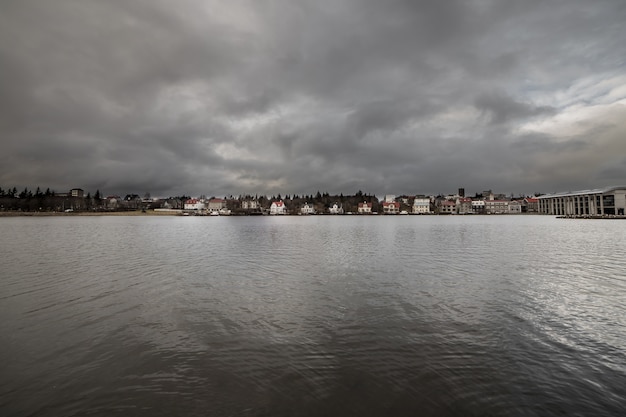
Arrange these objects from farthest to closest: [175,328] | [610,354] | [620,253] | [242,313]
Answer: [620,253] < [242,313] < [175,328] < [610,354]

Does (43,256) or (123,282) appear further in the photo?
(43,256)

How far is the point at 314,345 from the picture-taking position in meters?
11.2

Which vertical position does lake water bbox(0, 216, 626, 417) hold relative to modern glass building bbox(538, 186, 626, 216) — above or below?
below

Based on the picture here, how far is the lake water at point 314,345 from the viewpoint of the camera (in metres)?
7.84

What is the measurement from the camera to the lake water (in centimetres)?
784

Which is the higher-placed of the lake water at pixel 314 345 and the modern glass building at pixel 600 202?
the modern glass building at pixel 600 202

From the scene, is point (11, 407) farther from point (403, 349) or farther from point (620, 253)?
point (620, 253)

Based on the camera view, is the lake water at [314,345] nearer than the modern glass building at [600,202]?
Yes

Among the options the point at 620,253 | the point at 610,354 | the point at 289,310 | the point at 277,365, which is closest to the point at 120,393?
the point at 277,365

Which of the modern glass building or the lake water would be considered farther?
the modern glass building

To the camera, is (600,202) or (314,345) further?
(600,202)

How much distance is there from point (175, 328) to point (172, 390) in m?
5.09

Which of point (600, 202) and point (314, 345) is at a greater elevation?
point (600, 202)

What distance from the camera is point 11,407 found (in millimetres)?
7535
